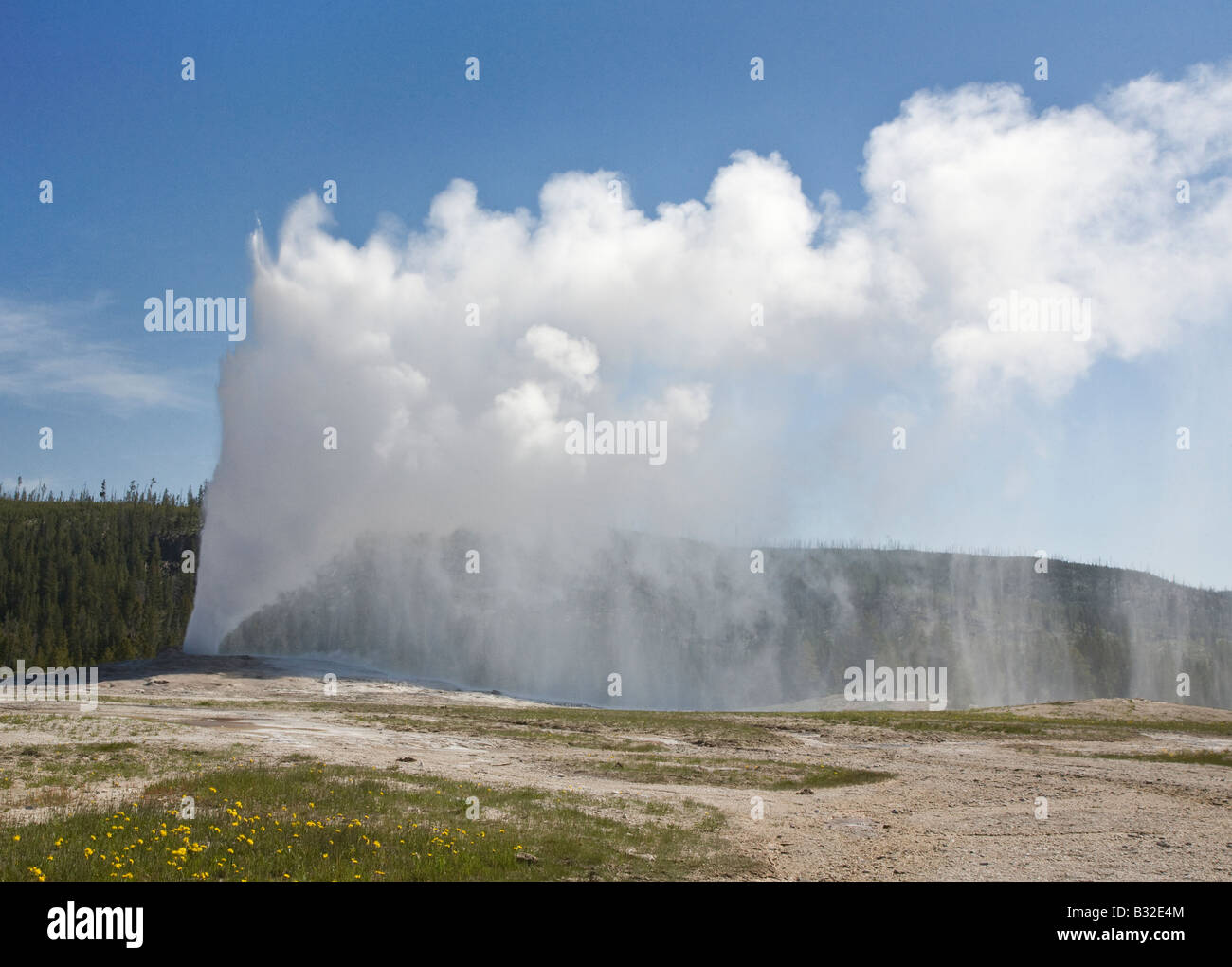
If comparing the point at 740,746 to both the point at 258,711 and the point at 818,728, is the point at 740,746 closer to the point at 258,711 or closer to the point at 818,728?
the point at 818,728

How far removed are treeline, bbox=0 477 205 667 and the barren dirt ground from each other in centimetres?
5182

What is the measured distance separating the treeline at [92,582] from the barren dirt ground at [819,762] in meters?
51.8

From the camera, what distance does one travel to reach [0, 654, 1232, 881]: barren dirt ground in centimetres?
1731

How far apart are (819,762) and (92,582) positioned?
433 ft

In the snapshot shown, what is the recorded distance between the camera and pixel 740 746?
1641 inches

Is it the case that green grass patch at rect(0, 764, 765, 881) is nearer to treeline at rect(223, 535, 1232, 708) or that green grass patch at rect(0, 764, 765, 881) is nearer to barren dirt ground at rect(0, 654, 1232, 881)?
barren dirt ground at rect(0, 654, 1232, 881)

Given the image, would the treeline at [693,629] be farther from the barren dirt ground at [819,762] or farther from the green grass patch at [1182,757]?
the green grass patch at [1182,757]

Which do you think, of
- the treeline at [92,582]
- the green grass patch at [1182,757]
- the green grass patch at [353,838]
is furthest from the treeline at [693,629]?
the green grass patch at [353,838]

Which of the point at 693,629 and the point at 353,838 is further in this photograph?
the point at 693,629

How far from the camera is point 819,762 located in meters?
35.7

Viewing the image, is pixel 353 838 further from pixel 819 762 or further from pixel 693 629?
pixel 693 629

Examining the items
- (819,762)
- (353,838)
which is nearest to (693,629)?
(819,762)

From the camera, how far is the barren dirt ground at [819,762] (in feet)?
56.8
